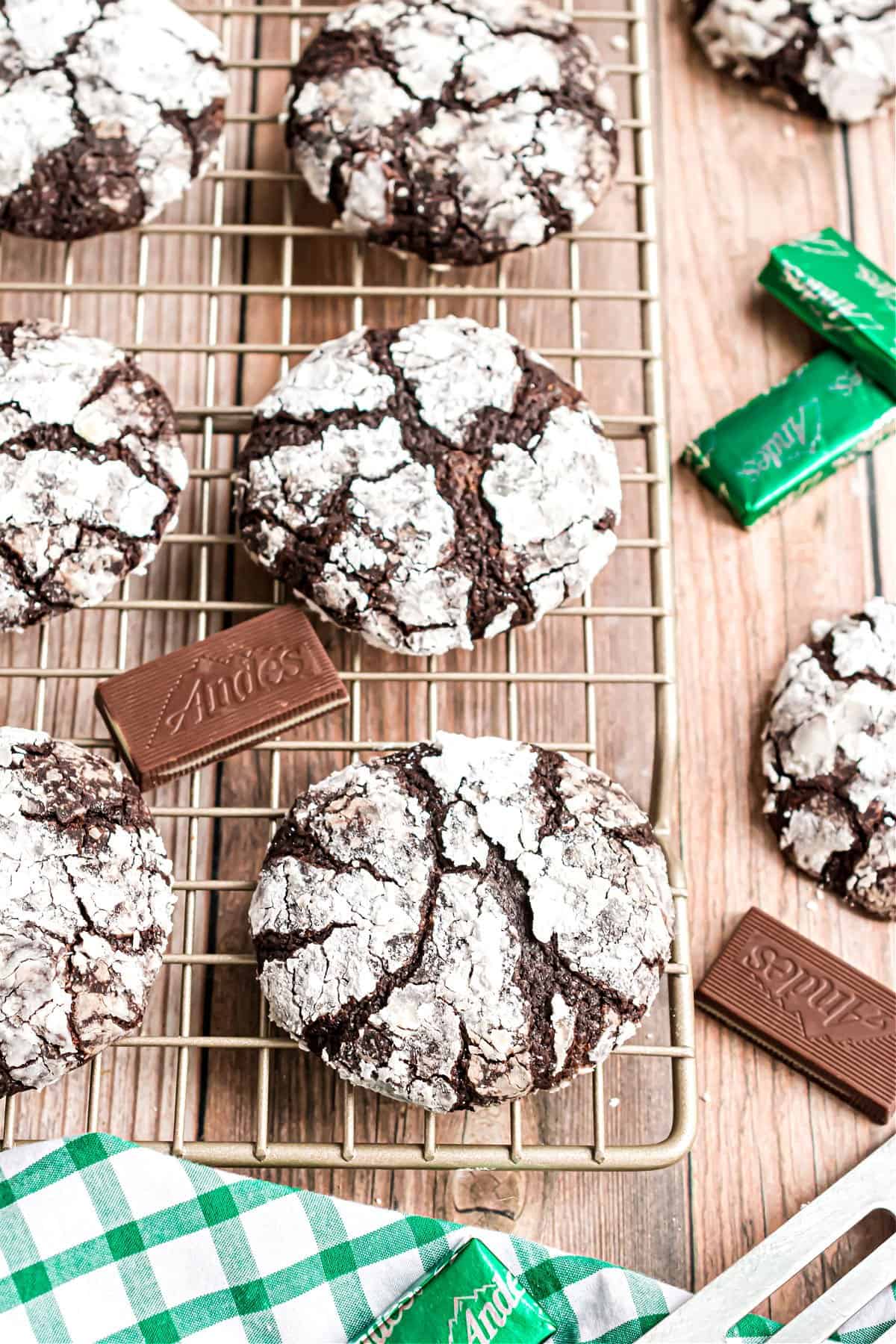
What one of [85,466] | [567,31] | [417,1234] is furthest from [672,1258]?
[567,31]

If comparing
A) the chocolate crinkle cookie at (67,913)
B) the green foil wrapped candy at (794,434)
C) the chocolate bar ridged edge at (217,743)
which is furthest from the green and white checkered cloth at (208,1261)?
the green foil wrapped candy at (794,434)

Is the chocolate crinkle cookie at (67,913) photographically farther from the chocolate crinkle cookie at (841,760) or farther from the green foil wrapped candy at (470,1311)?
the chocolate crinkle cookie at (841,760)

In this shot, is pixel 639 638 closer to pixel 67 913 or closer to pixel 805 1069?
pixel 805 1069

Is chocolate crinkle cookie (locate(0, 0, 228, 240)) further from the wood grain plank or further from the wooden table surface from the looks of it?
the wood grain plank

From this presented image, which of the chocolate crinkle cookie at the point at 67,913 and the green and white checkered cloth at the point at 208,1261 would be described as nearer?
the chocolate crinkle cookie at the point at 67,913

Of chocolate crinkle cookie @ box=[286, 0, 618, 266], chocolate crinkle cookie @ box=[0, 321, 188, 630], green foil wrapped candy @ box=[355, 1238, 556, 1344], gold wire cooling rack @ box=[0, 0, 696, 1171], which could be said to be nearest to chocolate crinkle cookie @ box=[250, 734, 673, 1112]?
gold wire cooling rack @ box=[0, 0, 696, 1171]

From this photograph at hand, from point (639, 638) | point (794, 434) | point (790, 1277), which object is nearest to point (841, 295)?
point (794, 434)
